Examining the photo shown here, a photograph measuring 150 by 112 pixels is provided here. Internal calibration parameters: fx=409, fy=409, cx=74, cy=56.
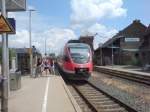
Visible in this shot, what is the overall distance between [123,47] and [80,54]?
59677mm

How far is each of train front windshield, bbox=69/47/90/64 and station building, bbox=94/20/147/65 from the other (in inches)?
1926

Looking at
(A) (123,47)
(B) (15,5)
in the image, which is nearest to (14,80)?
(B) (15,5)

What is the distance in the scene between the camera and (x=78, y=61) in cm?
3073

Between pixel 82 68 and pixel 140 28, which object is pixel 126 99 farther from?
pixel 140 28

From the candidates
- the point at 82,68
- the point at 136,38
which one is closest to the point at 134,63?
the point at 136,38

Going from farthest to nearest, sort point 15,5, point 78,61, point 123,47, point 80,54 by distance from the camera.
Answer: point 123,47, point 80,54, point 78,61, point 15,5

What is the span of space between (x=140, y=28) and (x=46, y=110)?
85640 mm

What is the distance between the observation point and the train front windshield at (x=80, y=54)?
101 ft

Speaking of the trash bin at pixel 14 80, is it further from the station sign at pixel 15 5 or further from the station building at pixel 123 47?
the station building at pixel 123 47

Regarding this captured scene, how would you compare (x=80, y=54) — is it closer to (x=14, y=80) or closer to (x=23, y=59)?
(x=14, y=80)

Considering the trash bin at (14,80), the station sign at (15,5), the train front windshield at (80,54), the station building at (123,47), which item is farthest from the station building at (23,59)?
the station building at (123,47)

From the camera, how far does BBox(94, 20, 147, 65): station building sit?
8612 centimetres

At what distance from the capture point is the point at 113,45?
293 feet

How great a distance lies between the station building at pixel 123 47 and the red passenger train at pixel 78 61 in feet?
160
